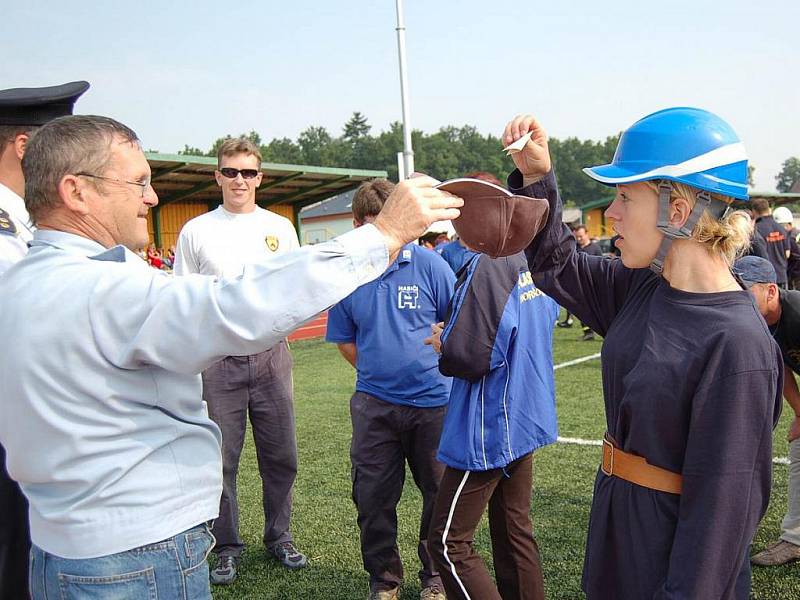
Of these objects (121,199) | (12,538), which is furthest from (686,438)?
(12,538)

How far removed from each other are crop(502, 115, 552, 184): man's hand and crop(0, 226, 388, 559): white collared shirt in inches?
32.6

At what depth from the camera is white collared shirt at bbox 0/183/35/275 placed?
7.53 feet

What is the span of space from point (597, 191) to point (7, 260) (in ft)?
370

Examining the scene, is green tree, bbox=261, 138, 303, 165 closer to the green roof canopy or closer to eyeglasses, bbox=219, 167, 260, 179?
the green roof canopy

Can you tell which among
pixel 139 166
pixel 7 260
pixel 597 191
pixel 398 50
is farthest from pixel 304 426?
pixel 597 191

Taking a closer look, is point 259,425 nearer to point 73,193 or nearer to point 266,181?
point 73,193

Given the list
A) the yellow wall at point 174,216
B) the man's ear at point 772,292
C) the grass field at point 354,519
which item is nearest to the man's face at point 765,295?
the man's ear at point 772,292

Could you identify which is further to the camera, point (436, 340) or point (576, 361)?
point (576, 361)

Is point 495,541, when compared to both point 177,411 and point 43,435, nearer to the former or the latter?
point 177,411

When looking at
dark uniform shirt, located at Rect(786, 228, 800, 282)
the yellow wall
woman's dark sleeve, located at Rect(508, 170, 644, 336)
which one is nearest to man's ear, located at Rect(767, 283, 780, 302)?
woman's dark sleeve, located at Rect(508, 170, 644, 336)

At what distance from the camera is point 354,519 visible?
5164 mm

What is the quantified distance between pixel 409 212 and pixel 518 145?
24.6 inches

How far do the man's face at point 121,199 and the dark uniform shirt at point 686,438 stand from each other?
4.66ft

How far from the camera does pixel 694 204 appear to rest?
2016 millimetres
